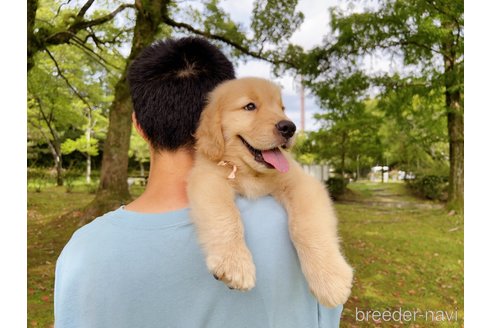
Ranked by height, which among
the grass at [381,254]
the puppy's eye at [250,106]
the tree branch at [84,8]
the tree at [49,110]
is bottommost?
the grass at [381,254]

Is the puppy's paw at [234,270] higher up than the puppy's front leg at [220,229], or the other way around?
the puppy's front leg at [220,229]

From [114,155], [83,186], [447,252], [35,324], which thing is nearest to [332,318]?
[35,324]

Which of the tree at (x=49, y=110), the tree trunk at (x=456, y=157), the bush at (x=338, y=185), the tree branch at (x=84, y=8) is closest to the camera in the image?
the tree branch at (x=84, y=8)

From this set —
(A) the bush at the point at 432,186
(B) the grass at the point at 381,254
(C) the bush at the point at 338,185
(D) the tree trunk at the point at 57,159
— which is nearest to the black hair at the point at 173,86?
(B) the grass at the point at 381,254

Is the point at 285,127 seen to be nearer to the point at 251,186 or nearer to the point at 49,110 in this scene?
the point at 251,186

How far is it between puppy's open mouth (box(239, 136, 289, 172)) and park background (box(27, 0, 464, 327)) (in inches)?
134

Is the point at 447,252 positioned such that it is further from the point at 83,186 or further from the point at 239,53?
the point at 83,186

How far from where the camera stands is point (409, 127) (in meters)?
9.29

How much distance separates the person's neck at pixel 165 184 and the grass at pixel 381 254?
3.47m

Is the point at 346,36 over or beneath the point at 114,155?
over

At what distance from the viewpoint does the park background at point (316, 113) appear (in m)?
5.50

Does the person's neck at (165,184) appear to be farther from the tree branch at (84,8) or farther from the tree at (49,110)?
the tree at (49,110)

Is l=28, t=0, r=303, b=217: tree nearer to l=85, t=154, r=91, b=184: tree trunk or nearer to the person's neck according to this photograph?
l=85, t=154, r=91, b=184: tree trunk

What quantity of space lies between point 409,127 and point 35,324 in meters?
7.93
